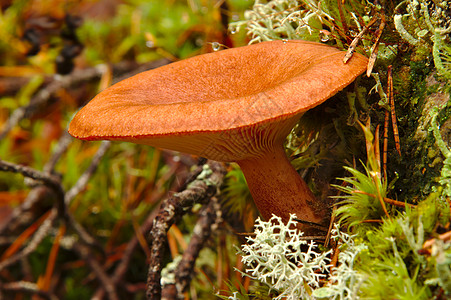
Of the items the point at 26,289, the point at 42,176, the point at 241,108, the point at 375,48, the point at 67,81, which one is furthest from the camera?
the point at 67,81

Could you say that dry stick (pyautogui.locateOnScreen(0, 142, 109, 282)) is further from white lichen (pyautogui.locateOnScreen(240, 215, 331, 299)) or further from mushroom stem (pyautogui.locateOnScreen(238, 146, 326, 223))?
white lichen (pyautogui.locateOnScreen(240, 215, 331, 299))

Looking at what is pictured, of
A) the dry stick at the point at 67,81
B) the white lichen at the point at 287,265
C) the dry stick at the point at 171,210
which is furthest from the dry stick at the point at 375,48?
the dry stick at the point at 67,81

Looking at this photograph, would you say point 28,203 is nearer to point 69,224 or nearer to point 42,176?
point 69,224

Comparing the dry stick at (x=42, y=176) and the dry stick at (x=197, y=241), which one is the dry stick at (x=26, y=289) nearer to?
the dry stick at (x=42, y=176)

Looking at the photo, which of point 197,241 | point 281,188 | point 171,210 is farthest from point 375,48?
point 197,241

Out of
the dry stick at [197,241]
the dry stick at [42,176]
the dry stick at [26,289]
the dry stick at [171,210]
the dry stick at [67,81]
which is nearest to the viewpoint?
the dry stick at [171,210]

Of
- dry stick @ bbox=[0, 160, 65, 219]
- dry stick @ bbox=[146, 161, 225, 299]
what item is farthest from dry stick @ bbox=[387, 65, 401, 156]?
dry stick @ bbox=[0, 160, 65, 219]
